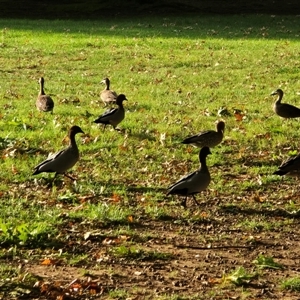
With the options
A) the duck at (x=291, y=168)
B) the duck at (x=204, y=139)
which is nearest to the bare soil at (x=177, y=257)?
the duck at (x=291, y=168)

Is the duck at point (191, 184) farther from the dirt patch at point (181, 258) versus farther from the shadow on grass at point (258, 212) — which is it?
the shadow on grass at point (258, 212)

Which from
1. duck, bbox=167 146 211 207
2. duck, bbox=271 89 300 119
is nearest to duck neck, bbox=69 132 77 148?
duck, bbox=167 146 211 207

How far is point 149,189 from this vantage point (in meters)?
8.40

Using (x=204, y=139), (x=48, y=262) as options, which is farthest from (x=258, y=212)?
(x=48, y=262)

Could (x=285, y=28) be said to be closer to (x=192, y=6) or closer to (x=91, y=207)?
(x=192, y=6)

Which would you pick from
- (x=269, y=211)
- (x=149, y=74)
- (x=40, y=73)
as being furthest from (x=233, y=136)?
(x=40, y=73)

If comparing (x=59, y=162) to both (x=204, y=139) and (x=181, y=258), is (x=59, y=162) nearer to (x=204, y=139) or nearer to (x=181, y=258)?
(x=204, y=139)

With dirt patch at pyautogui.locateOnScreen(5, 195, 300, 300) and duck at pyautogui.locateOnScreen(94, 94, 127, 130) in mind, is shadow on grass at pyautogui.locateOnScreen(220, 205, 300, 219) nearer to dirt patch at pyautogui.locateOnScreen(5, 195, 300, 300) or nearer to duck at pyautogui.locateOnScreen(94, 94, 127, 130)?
dirt patch at pyautogui.locateOnScreen(5, 195, 300, 300)

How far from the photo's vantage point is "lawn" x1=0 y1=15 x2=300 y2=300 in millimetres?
5930

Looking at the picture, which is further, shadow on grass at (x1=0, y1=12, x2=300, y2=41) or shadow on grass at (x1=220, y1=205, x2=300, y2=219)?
shadow on grass at (x1=0, y1=12, x2=300, y2=41)

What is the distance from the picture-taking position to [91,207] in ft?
24.9

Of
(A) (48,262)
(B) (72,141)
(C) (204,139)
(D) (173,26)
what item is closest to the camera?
(A) (48,262)

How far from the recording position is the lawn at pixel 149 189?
5930 millimetres

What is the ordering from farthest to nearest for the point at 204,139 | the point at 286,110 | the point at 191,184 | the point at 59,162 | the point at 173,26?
the point at 173,26 → the point at 286,110 → the point at 204,139 → the point at 59,162 → the point at 191,184
